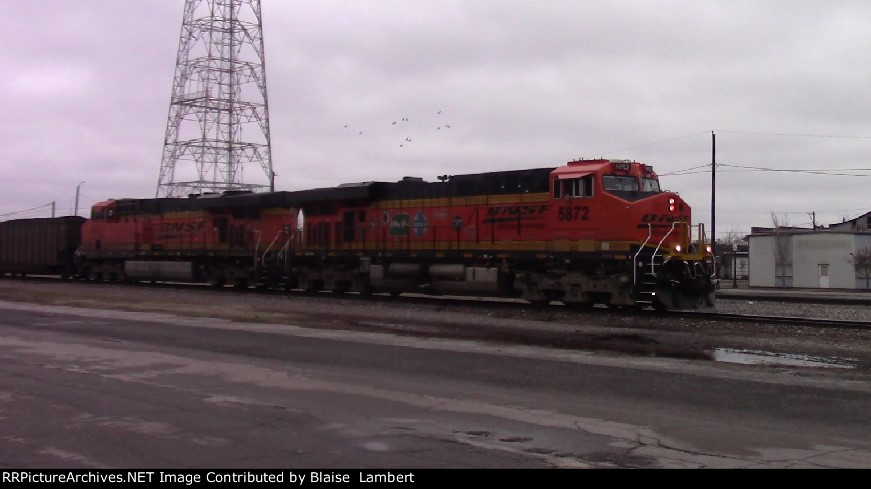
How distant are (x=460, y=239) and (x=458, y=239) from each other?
9cm

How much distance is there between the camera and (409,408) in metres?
9.02

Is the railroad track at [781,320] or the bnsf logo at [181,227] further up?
the bnsf logo at [181,227]

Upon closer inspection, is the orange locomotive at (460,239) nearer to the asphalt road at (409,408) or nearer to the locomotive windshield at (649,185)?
the locomotive windshield at (649,185)

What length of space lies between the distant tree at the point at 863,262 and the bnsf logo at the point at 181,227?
161ft

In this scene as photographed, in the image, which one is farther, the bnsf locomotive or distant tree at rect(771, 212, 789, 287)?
distant tree at rect(771, 212, 789, 287)

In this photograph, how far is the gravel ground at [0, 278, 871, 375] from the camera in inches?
581

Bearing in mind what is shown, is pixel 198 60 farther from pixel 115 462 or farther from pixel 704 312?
pixel 115 462

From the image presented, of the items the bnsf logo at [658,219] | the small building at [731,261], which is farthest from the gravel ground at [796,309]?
the small building at [731,261]

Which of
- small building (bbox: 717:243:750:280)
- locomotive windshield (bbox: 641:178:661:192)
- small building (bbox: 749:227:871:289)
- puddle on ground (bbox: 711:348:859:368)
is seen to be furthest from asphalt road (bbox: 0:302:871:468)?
small building (bbox: 717:243:750:280)

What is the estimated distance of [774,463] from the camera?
6.59 meters

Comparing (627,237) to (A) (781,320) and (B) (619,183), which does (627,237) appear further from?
(A) (781,320)

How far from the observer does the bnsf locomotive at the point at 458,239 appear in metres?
21.0

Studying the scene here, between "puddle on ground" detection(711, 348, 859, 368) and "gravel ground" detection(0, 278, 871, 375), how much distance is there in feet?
0.65

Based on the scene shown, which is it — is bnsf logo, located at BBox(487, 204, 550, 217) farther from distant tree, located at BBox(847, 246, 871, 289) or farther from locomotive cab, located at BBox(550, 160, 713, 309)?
distant tree, located at BBox(847, 246, 871, 289)
